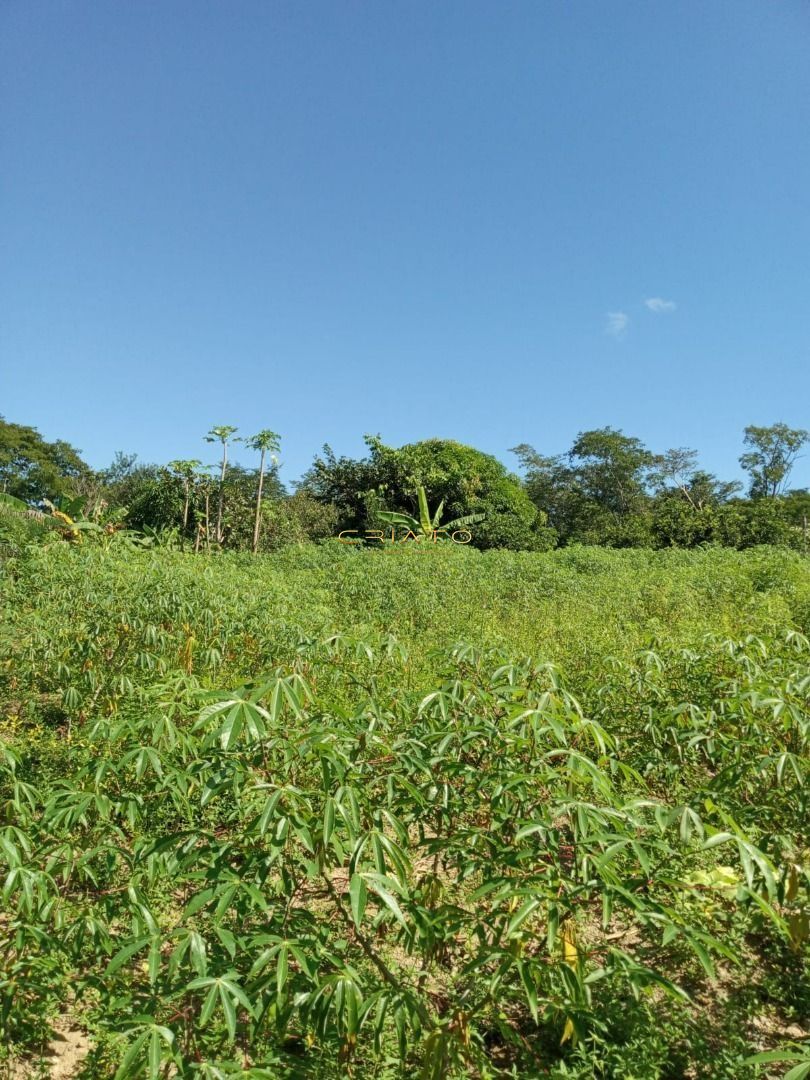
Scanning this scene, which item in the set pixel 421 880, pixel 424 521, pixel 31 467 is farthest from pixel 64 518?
pixel 31 467

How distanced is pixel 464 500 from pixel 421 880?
48.5 ft

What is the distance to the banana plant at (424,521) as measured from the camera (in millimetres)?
14375

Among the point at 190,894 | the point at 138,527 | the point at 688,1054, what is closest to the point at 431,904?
the point at 688,1054

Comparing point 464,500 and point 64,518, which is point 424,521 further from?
point 64,518

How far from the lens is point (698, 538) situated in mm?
16328

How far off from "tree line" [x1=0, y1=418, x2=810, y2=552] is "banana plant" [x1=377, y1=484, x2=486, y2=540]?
2.3 inches

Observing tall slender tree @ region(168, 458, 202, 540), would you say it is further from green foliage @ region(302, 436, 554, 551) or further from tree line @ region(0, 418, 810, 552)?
green foliage @ region(302, 436, 554, 551)

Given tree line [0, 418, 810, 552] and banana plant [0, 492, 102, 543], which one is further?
tree line [0, 418, 810, 552]

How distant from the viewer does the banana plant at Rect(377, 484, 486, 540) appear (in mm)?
14375

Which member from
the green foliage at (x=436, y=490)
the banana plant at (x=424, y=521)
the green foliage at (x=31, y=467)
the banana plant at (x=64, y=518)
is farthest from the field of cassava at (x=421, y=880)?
the green foliage at (x=31, y=467)

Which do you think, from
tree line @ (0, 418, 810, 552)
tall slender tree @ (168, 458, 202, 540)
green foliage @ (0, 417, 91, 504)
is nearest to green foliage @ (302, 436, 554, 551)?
tree line @ (0, 418, 810, 552)

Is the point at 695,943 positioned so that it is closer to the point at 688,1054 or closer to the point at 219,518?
the point at 688,1054

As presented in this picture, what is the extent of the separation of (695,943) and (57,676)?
3.07 m

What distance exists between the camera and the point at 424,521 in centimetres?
1470
